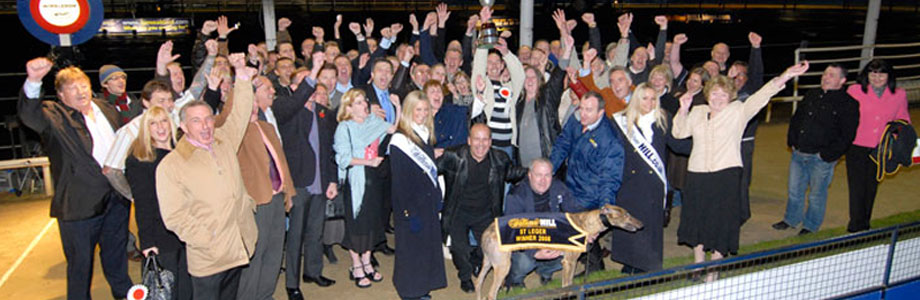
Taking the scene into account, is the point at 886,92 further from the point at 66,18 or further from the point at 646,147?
the point at 66,18

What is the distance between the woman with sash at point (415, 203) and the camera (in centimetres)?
429

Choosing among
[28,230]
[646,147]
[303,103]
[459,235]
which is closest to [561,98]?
[646,147]

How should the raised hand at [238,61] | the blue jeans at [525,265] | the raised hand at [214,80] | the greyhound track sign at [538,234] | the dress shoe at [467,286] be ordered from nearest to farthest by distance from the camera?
the raised hand at [238,61] < the greyhound track sign at [538,234] < the raised hand at [214,80] < the blue jeans at [525,265] < the dress shoe at [467,286]

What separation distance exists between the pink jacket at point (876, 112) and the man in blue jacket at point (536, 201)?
2859 millimetres

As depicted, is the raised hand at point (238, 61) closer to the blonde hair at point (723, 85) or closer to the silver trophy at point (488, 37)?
the silver trophy at point (488, 37)

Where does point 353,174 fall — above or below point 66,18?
below

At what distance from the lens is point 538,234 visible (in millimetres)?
4062

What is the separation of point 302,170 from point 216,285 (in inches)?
41.8

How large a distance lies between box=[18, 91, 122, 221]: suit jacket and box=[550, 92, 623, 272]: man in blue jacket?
10.4 feet

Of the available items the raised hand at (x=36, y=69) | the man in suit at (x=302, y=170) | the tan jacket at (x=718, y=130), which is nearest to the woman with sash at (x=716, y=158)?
the tan jacket at (x=718, y=130)

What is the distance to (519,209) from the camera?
14.6 ft

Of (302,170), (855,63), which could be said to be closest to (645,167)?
(302,170)

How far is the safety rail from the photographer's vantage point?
10.9 metres

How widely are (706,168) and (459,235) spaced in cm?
183
